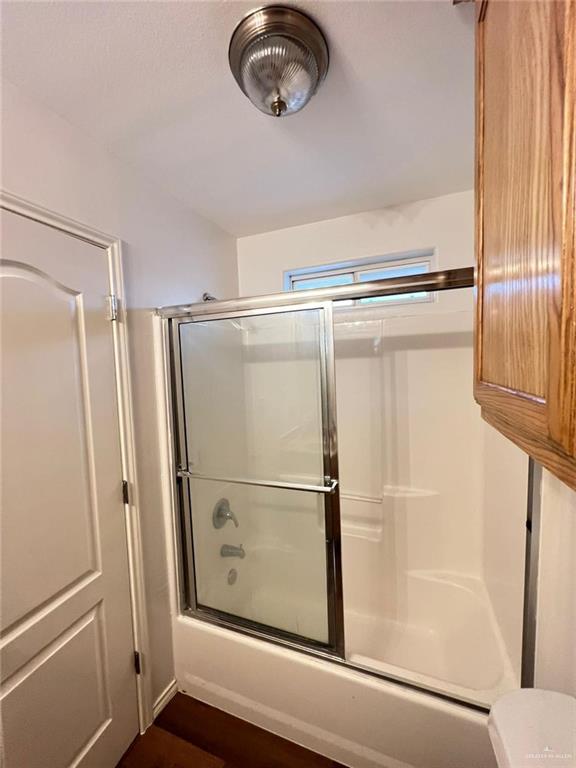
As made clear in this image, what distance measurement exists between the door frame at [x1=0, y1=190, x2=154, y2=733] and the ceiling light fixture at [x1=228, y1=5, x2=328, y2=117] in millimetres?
777

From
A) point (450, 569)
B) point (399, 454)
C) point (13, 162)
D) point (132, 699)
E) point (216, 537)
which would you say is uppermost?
point (13, 162)

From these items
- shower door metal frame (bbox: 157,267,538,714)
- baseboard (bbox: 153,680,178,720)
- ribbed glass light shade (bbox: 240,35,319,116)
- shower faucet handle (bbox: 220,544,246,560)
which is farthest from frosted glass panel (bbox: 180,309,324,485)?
baseboard (bbox: 153,680,178,720)

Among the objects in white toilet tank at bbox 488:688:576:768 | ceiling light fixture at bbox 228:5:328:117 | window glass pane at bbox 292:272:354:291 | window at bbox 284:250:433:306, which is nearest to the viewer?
white toilet tank at bbox 488:688:576:768

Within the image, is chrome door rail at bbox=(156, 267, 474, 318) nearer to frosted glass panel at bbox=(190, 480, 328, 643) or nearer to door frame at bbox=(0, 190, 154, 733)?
door frame at bbox=(0, 190, 154, 733)

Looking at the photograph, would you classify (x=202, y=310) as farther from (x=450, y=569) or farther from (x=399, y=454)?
(x=450, y=569)

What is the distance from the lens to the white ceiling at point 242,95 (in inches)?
33.0

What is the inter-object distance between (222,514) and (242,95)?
1.88 m

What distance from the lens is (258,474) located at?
5.66 feet

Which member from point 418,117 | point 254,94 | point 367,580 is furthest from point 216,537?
point 418,117

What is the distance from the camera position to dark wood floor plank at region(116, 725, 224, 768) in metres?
1.31

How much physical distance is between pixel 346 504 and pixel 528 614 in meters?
1.08

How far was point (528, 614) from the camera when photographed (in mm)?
1089

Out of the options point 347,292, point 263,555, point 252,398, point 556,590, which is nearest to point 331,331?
point 347,292

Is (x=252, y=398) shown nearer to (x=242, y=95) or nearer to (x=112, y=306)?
(x=112, y=306)
